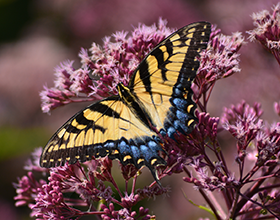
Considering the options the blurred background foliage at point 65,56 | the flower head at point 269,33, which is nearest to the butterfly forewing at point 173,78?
the flower head at point 269,33

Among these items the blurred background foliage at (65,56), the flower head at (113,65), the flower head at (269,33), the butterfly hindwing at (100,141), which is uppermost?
the blurred background foliage at (65,56)

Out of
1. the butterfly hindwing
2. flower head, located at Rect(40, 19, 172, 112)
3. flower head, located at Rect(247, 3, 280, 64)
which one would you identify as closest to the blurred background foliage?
flower head, located at Rect(247, 3, 280, 64)

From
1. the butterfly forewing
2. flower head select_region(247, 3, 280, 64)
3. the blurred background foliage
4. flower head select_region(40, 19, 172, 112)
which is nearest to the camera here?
the butterfly forewing

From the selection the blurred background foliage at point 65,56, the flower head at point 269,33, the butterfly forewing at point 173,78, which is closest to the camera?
the butterfly forewing at point 173,78

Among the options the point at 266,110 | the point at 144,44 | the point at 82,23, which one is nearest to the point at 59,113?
the point at 82,23

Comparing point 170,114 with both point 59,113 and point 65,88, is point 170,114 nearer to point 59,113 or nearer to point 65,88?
point 65,88

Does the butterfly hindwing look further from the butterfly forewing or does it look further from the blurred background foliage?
the blurred background foliage

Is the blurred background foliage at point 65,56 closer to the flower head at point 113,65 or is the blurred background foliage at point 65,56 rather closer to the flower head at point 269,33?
the flower head at point 269,33
